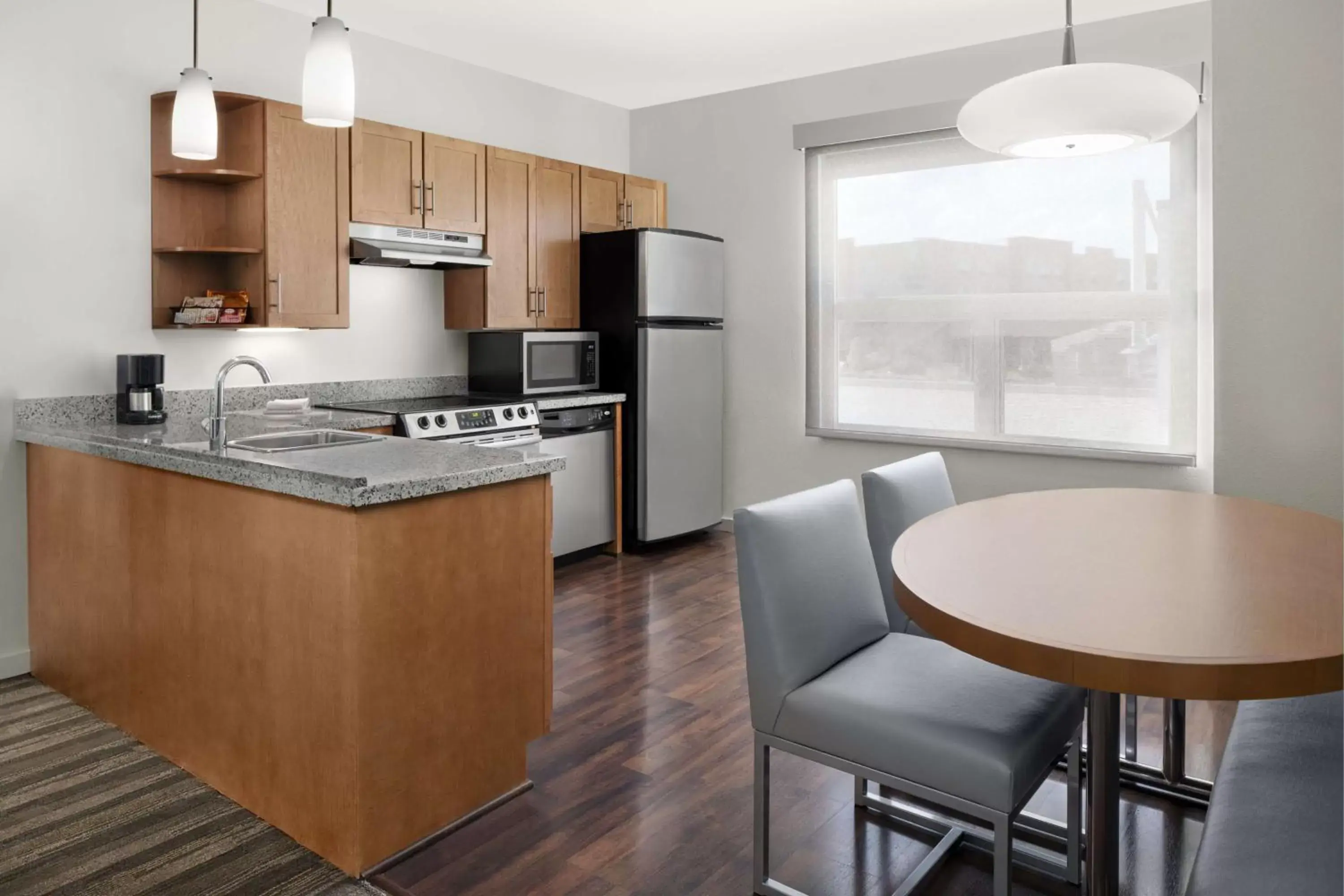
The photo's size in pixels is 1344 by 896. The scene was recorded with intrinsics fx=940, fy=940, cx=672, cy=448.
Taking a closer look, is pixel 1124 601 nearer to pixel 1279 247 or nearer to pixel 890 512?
pixel 890 512

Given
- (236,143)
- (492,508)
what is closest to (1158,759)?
(492,508)

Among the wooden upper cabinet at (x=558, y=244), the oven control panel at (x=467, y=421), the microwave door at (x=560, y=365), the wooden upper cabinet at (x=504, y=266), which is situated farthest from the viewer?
the wooden upper cabinet at (x=558, y=244)

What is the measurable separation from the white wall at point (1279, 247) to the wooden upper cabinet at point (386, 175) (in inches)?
123

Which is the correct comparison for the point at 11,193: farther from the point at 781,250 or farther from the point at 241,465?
the point at 781,250

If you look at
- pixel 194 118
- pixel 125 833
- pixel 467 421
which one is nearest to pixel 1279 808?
pixel 125 833

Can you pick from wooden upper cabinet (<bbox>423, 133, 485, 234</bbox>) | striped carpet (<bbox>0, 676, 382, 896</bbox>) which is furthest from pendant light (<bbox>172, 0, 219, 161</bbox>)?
striped carpet (<bbox>0, 676, 382, 896</bbox>)

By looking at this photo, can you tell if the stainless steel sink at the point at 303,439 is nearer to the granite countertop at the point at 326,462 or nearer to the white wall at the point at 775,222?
the granite countertop at the point at 326,462

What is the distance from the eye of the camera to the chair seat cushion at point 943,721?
1.62 metres

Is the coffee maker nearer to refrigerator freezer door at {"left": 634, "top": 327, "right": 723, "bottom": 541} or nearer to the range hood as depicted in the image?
the range hood

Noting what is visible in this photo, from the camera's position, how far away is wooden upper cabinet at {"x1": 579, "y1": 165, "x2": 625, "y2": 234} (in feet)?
16.8

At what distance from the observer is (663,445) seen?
5082mm

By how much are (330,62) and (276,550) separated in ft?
3.78

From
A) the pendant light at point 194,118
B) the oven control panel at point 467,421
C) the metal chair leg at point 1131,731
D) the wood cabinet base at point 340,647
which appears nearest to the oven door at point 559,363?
the oven control panel at point 467,421

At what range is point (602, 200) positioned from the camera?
523 centimetres
